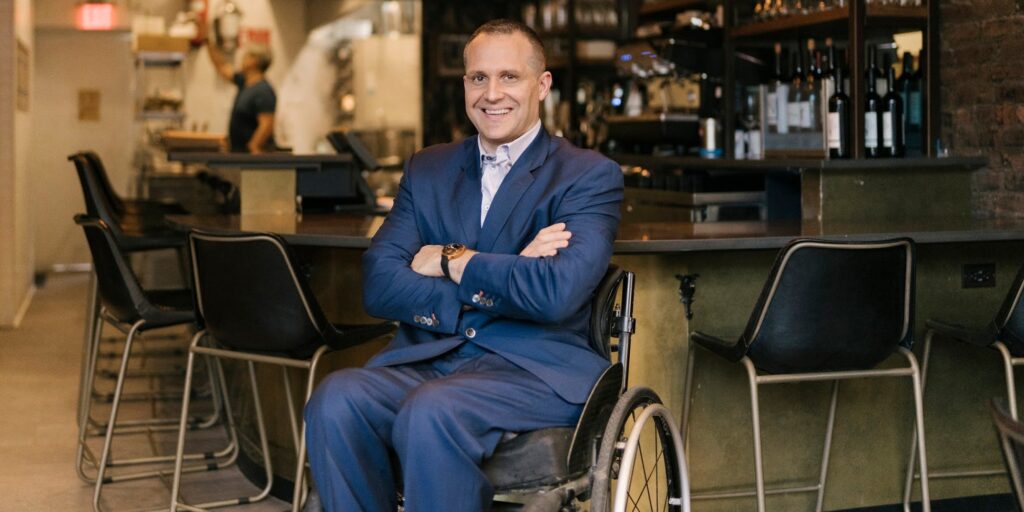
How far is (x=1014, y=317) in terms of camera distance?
3684 millimetres

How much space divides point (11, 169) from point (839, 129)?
5539mm

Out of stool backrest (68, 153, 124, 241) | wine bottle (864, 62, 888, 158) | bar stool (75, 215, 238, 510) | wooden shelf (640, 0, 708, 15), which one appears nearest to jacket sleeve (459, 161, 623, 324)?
bar stool (75, 215, 238, 510)

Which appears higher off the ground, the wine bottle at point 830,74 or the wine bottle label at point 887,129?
the wine bottle at point 830,74

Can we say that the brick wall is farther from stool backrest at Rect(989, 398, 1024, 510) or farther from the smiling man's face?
stool backrest at Rect(989, 398, 1024, 510)

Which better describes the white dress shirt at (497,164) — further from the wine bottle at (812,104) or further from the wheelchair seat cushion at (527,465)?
the wine bottle at (812,104)

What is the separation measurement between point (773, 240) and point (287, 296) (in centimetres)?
138

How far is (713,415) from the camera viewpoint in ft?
13.2

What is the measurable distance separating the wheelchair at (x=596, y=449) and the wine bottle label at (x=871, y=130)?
2.20 m

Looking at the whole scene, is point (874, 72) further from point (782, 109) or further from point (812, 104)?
point (782, 109)

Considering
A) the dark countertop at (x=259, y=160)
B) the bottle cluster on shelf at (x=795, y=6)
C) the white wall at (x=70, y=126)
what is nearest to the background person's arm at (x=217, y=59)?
the white wall at (x=70, y=126)

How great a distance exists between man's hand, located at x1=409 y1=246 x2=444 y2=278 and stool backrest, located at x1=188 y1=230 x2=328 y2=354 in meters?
0.66

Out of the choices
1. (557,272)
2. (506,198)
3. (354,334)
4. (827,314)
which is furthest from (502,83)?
(827,314)

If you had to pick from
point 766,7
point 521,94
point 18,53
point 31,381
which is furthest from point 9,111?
point 521,94

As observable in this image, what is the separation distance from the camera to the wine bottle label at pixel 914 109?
4961 millimetres
